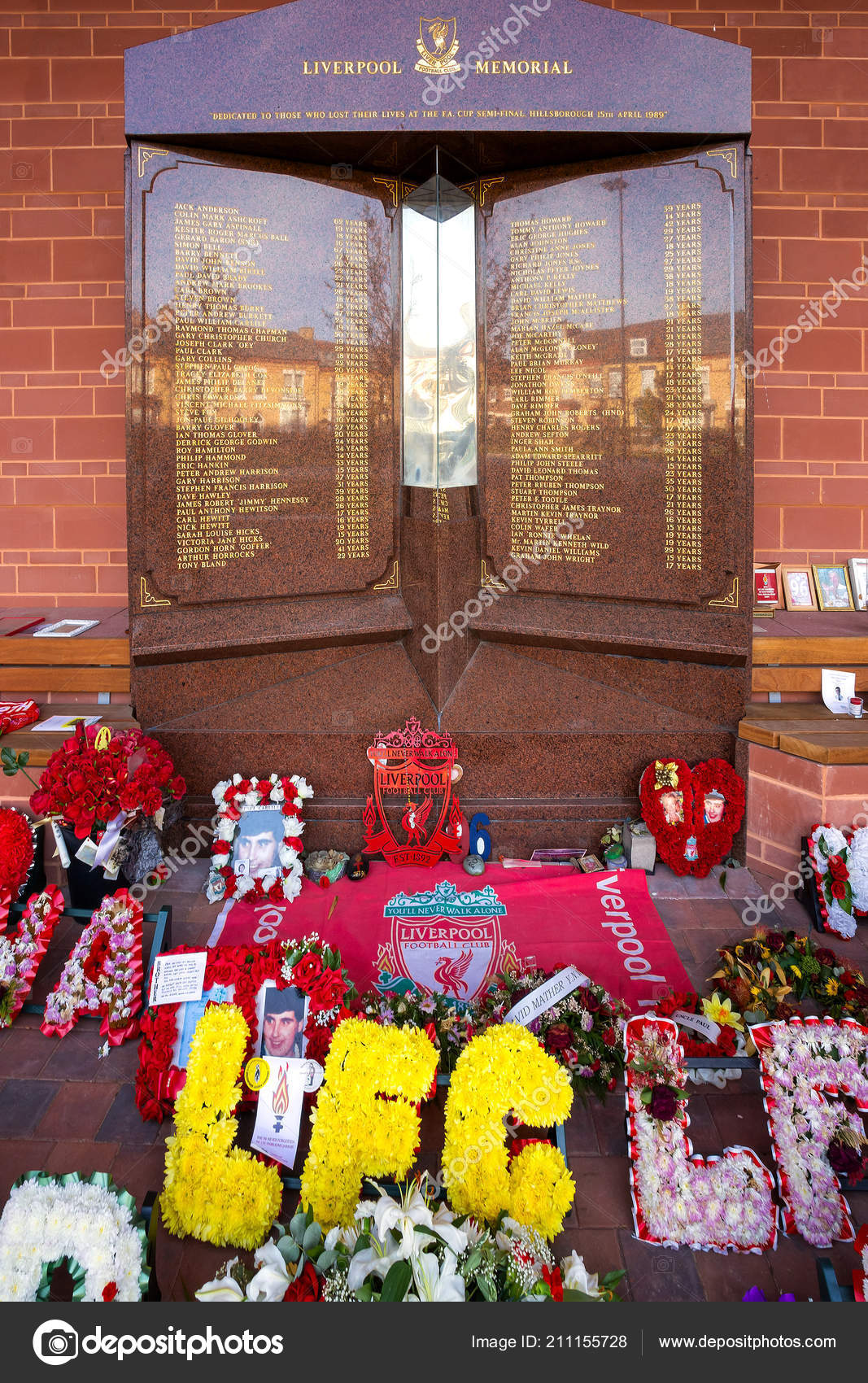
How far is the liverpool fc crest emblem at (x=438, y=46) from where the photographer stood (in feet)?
12.1

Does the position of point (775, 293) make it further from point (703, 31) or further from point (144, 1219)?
point (144, 1219)

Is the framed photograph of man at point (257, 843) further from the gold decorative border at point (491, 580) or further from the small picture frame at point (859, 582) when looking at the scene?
the small picture frame at point (859, 582)

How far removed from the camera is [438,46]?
368 cm

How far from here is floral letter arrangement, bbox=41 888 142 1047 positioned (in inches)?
109

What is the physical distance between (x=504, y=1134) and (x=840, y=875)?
199cm

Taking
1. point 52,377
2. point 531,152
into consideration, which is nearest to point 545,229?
point 531,152

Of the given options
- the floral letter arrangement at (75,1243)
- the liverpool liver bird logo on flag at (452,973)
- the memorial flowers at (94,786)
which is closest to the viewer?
the floral letter arrangement at (75,1243)

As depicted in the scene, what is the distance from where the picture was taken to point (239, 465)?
3957 millimetres

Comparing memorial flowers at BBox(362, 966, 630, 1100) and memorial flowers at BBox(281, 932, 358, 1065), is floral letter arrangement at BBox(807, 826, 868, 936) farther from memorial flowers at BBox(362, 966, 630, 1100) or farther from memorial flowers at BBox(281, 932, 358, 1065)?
memorial flowers at BBox(281, 932, 358, 1065)

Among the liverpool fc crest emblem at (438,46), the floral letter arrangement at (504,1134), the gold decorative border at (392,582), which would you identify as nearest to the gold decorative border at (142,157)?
Answer: the liverpool fc crest emblem at (438,46)

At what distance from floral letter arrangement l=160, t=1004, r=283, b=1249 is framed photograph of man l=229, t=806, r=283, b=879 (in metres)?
1.46

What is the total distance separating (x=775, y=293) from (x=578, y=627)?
2.51m

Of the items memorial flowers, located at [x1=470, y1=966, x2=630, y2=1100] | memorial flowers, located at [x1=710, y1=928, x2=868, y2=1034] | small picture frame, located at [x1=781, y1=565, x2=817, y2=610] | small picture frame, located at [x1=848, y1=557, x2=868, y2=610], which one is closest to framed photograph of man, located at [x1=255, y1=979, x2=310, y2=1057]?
memorial flowers, located at [x1=470, y1=966, x2=630, y2=1100]

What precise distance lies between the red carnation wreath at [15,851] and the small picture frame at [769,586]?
12.5 ft
